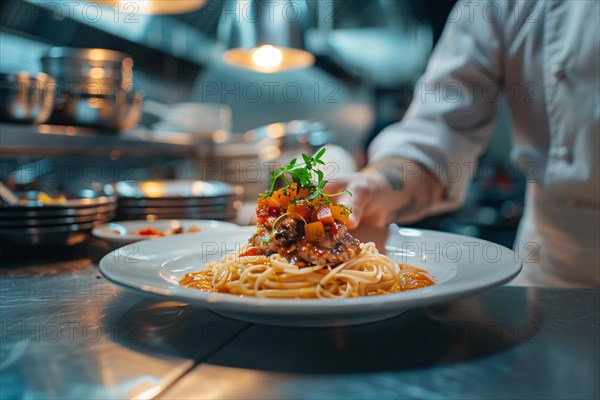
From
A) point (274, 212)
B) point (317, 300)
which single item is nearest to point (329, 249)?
point (274, 212)

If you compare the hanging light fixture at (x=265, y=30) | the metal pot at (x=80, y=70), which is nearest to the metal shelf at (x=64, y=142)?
the metal pot at (x=80, y=70)

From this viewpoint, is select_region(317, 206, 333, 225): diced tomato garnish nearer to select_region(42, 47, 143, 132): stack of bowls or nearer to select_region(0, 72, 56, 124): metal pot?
select_region(0, 72, 56, 124): metal pot

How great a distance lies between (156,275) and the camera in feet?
2.98

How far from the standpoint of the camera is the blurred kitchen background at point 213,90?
194 centimetres

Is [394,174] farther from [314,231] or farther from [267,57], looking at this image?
[267,57]

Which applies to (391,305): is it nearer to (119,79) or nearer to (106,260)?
(106,260)

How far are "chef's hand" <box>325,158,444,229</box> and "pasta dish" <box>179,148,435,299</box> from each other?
202 millimetres

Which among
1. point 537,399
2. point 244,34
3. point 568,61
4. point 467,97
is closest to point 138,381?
point 537,399

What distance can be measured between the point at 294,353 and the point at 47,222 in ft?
2.81

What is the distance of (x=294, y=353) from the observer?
69cm

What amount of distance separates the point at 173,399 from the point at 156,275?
379mm

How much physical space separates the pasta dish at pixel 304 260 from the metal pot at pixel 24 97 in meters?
0.91

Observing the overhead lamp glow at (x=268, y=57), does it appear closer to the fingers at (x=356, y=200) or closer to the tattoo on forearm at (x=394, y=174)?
the tattoo on forearm at (x=394, y=174)

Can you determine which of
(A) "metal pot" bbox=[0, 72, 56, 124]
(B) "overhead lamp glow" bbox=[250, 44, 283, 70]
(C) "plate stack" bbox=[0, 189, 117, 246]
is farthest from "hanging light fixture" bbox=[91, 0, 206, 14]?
(B) "overhead lamp glow" bbox=[250, 44, 283, 70]
